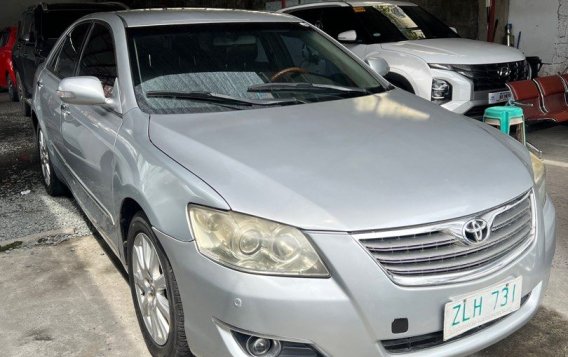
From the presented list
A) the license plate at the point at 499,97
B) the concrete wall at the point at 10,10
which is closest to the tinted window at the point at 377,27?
the license plate at the point at 499,97

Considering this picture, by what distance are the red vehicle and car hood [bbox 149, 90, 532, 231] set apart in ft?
30.9

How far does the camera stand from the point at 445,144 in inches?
103

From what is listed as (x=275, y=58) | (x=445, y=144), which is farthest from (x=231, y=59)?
(x=445, y=144)

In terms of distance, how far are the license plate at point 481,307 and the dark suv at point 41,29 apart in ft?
24.1

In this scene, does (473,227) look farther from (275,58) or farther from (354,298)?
(275,58)

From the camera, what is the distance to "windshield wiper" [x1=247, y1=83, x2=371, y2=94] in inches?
125

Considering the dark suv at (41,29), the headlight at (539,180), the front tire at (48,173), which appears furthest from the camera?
the dark suv at (41,29)

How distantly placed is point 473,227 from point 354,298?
0.53 meters

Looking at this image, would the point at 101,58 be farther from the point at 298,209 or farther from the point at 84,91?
the point at 298,209

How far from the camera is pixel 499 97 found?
20.7ft

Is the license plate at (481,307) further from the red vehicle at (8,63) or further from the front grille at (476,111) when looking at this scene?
the red vehicle at (8,63)

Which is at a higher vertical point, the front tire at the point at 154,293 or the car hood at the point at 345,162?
the car hood at the point at 345,162

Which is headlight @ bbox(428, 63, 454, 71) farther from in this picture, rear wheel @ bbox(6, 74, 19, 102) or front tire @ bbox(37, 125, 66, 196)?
rear wheel @ bbox(6, 74, 19, 102)

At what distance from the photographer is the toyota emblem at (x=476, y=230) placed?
2.14 m
